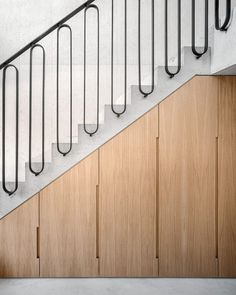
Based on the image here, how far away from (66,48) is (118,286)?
294 cm

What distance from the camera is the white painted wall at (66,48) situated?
4.47m

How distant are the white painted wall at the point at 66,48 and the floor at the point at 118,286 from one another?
1.63 metres

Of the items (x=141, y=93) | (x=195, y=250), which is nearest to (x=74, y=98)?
(x=141, y=93)

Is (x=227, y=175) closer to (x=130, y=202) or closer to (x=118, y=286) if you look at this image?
(x=130, y=202)

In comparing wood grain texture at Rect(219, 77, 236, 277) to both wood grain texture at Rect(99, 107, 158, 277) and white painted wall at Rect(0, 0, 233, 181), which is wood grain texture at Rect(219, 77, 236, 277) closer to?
wood grain texture at Rect(99, 107, 158, 277)

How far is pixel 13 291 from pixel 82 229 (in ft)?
2.51

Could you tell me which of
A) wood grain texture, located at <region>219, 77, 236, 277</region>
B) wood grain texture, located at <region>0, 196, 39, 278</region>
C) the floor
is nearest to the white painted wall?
wood grain texture, located at <region>0, 196, 39, 278</region>

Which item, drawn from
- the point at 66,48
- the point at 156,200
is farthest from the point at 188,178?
the point at 66,48

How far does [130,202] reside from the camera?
329 centimetres

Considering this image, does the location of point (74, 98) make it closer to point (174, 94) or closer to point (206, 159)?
point (174, 94)

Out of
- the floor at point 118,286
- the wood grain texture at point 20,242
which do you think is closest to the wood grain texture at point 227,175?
the floor at point 118,286

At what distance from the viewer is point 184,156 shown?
3291 millimetres

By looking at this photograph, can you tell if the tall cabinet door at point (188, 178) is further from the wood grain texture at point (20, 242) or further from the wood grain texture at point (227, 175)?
the wood grain texture at point (20, 242)

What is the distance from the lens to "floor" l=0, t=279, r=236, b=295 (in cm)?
298
